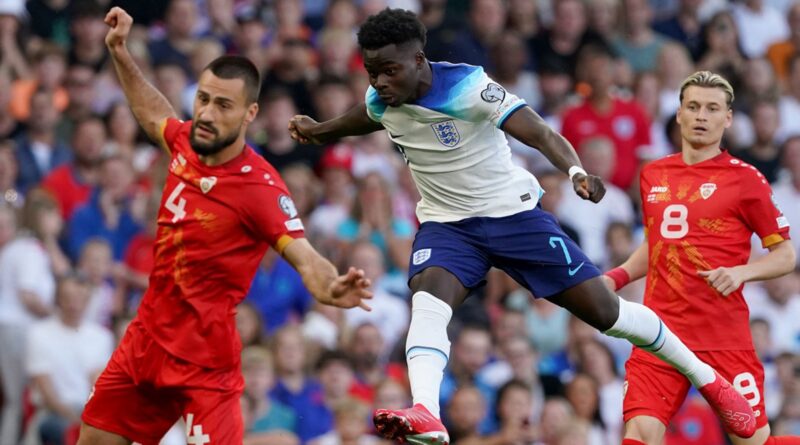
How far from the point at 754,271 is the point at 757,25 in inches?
381

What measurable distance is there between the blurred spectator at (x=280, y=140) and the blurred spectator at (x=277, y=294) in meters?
1.20

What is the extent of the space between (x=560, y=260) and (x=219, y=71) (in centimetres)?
220

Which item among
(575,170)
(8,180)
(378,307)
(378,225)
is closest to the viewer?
(575,170)

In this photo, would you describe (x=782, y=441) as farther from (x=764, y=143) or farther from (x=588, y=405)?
(x=764, y=143)

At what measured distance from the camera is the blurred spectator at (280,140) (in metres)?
15.3

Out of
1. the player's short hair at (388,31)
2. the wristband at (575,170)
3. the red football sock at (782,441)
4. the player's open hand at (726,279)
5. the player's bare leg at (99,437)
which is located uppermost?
the player's short hair at (388,31)

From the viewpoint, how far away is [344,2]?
55.2 ft

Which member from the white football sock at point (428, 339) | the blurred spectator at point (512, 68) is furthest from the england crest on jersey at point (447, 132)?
the blurred spectator at point (512, 68)

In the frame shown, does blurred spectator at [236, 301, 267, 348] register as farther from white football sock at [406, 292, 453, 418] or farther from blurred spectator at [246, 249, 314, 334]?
white football sock at [406, 292, 453, 418]

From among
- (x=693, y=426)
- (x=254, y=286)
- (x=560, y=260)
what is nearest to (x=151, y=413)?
(x=560, y=260)

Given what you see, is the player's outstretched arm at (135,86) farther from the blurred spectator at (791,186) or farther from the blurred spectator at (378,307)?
the blurred spectator at (791,186)

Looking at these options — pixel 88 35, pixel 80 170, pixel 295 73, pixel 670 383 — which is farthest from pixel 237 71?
pixel 295 73

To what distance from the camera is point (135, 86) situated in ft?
31.9

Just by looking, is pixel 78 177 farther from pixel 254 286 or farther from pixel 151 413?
pixel 151 413
